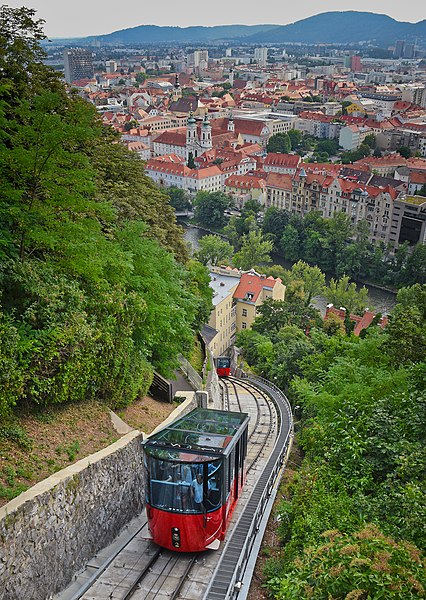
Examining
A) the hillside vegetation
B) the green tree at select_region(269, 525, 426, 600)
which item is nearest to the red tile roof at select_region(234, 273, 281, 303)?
the hillside vegetation

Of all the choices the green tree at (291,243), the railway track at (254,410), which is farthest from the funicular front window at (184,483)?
the green tree at (291,243)

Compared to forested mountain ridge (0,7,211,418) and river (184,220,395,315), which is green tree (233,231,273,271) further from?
forested mountain ridge (0,7,211,418)

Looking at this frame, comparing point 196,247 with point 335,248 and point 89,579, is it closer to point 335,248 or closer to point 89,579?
point 335,248

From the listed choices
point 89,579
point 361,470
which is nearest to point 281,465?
point 361,470

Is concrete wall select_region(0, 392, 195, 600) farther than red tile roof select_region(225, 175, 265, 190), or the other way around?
red tile roof select_region(225, 175, 265, 190)

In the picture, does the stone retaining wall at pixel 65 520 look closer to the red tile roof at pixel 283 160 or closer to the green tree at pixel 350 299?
the green tree at pixel 350 299

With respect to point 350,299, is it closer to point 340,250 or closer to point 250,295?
point 250,295
